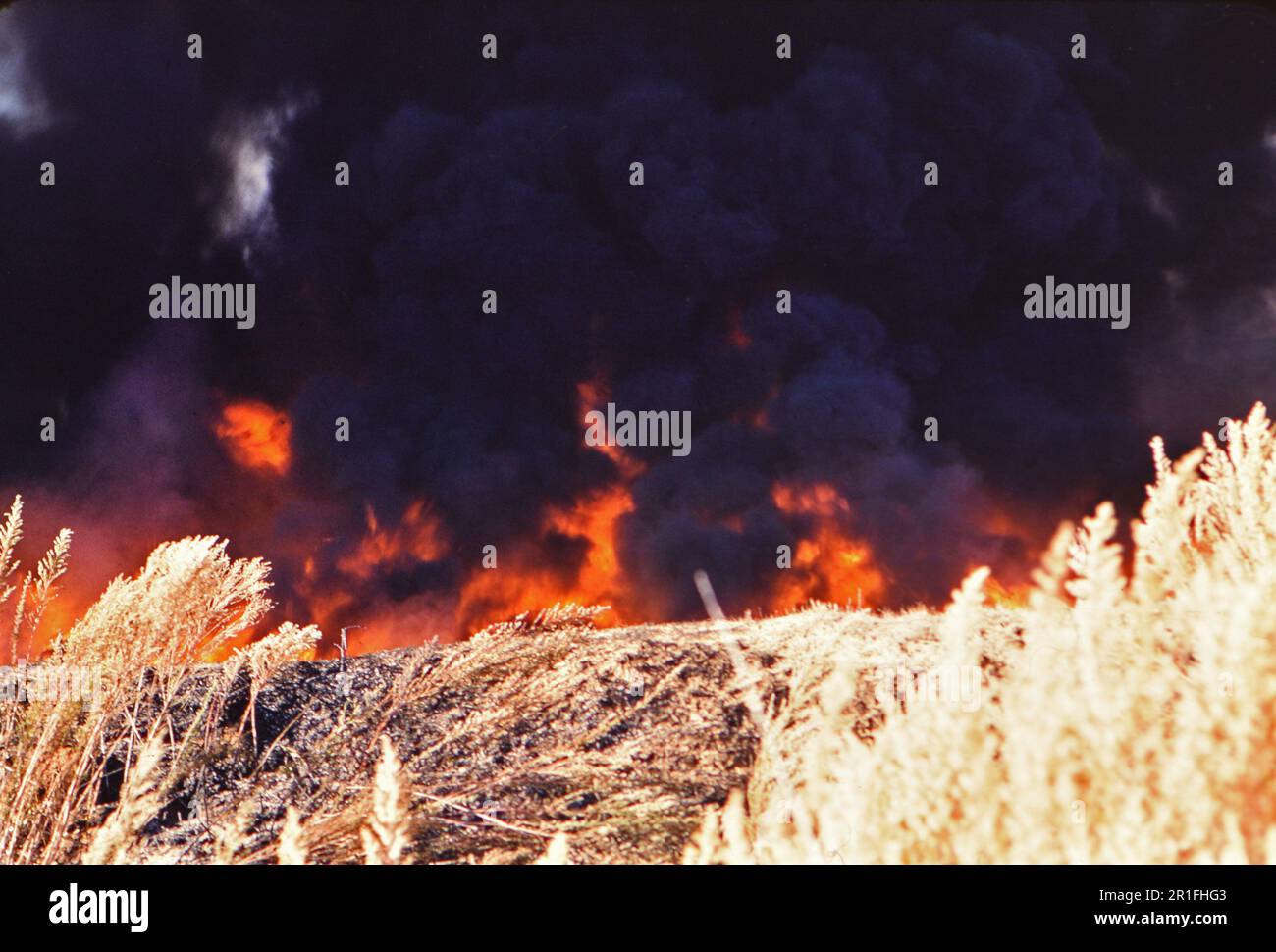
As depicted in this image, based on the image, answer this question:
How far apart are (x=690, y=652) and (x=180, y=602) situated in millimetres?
2197

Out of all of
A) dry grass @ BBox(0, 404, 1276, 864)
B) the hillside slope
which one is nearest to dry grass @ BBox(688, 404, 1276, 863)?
dry grass @ BBox(0, 404, 1276, 864)

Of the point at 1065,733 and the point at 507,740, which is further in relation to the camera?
the point at 507,740

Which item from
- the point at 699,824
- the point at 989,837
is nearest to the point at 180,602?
the point at 699,824

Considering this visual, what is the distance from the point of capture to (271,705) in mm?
3877
